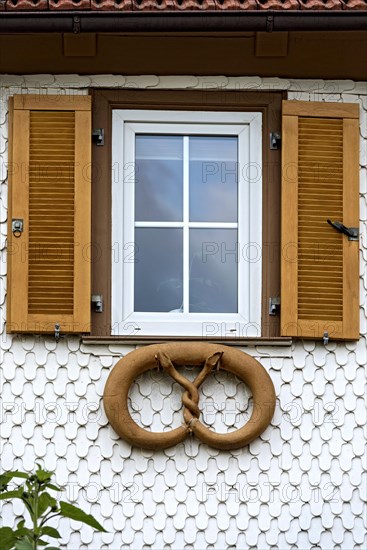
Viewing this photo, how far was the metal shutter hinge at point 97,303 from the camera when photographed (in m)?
9.04

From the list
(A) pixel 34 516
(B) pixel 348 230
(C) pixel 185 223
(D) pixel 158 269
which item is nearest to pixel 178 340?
(D) pixel 158 269

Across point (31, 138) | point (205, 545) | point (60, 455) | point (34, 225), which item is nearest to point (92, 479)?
point (60, 455)

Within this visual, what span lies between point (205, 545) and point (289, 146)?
8.83 ft

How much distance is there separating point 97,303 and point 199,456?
1212 mm

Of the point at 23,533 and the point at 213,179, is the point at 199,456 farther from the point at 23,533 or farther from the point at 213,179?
the point at 23,533

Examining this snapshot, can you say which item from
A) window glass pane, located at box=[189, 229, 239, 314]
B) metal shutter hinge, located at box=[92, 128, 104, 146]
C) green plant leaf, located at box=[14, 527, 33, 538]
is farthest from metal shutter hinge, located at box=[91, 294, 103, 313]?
green plant leaf, located at box=[14, 527, 33, 538]

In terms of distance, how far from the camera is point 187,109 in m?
9.30

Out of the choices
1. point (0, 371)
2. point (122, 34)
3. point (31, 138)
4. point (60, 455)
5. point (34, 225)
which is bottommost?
point (60, 455)

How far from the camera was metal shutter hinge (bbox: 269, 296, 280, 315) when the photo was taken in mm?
9078

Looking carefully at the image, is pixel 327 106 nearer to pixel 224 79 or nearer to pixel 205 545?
pixel 224 79

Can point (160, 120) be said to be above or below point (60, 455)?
above

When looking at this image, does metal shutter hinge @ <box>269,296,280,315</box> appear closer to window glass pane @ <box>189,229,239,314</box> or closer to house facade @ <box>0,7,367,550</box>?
house facade @ <box>0,7,367,550</box>

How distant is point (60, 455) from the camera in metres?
8.82

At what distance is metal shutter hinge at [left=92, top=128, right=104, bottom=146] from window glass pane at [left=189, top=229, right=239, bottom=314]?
86cm
